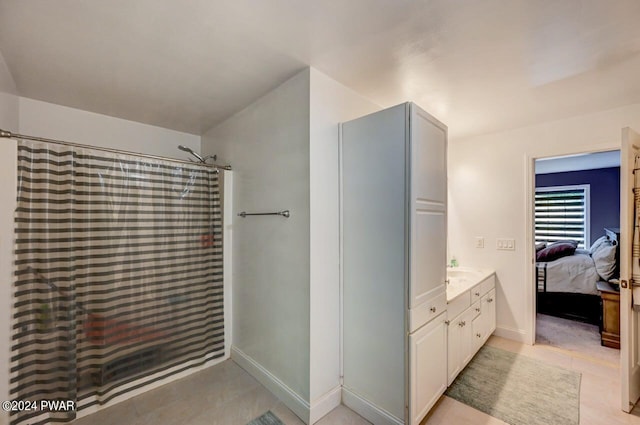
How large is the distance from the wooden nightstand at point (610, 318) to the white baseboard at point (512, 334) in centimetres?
80

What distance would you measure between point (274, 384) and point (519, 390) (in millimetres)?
1917

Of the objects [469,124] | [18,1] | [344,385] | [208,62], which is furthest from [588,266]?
[18,1]

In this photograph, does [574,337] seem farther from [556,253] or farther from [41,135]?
[41,135]

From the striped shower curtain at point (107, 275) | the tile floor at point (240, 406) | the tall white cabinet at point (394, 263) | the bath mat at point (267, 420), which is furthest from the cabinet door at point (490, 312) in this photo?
the striped shower curtain at point (107, 275)

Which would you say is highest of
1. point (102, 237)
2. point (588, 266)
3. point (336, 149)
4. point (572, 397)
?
point (336, 149)

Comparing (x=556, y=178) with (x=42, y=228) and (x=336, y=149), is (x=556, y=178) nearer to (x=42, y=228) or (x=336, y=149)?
(x=336, y=149)

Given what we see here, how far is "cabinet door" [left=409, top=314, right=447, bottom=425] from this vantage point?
1587 millimetres

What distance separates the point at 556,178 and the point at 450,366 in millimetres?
6216

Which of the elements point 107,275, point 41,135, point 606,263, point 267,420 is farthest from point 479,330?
point 41,135

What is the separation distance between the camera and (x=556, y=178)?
5965 millimetres

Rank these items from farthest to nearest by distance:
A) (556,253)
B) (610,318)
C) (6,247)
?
(556,253)
(610,318)
(6,247)

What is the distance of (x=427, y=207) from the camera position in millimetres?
1744

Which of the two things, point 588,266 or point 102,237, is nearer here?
point 102,237

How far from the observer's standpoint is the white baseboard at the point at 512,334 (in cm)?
284
